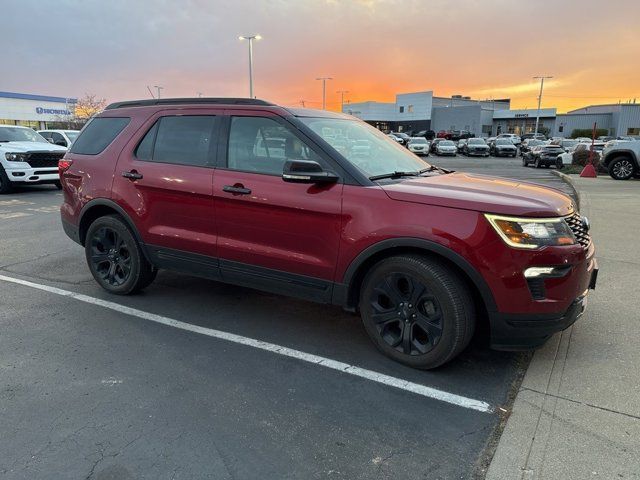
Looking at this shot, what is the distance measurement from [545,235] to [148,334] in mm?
3107

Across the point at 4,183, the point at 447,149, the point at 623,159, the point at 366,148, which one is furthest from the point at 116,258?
the point at 447,149

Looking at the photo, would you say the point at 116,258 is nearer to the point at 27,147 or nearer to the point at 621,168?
the point at 27,147

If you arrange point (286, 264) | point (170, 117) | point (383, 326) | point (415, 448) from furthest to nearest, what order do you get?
point (170, 117)
point (286, 264)
point (383, 326)
point (415, 448)

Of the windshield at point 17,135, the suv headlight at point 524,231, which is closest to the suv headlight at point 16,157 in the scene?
the windshield at point 17,135

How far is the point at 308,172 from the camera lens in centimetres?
339

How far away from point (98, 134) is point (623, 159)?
16949 millimetres

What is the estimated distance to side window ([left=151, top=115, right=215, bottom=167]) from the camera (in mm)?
4207

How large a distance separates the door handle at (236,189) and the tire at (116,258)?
131 centimetres

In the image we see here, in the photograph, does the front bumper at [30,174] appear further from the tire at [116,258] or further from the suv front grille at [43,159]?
the tire at [116,258]

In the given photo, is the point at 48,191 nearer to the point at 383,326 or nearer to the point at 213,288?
the point at 213,288

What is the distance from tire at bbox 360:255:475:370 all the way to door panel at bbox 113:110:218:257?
1.51 m

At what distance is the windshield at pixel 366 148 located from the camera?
3767mm

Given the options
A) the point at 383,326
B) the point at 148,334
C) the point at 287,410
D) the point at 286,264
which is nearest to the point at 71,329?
the point at 148,334

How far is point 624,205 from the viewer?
34.2 ft
